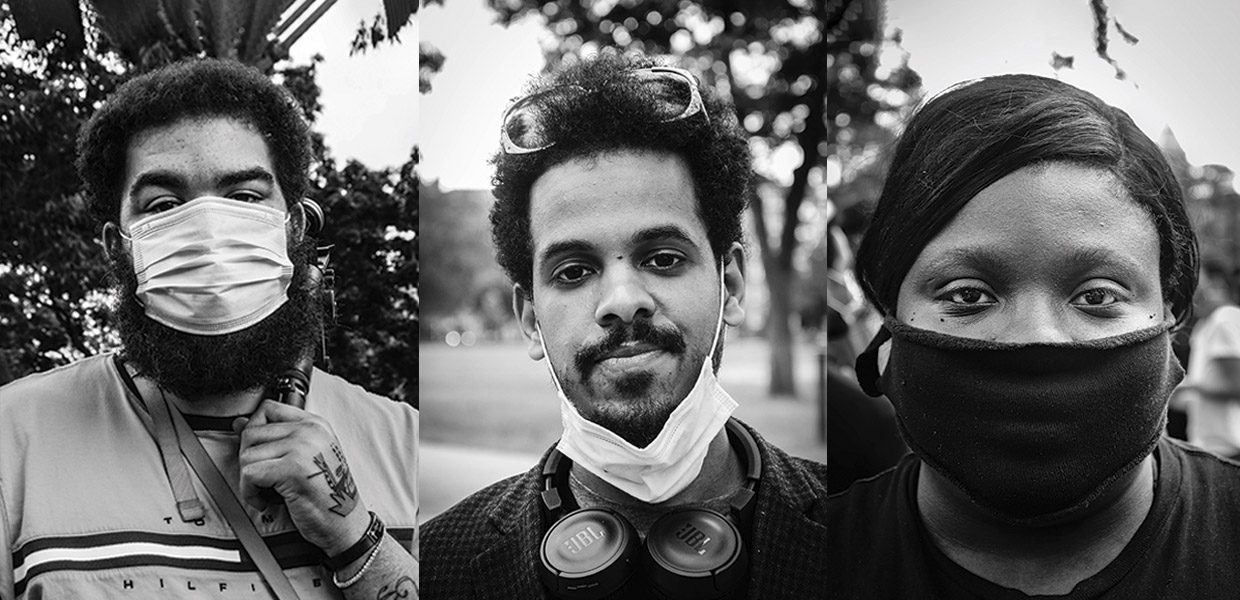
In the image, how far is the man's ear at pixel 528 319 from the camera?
3404mm

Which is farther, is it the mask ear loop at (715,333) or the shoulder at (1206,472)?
the mask ear loop at (715,333)

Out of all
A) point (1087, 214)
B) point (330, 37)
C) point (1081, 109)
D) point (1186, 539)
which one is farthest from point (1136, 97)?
point (330, 37)

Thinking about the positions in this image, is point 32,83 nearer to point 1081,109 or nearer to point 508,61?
point 508,61

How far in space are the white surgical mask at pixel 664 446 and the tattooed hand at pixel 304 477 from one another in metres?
0.64

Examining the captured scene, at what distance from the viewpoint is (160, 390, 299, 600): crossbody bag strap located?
325cm

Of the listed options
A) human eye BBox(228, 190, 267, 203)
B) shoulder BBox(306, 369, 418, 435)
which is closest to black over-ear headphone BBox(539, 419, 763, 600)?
shoulder BBox(306, 369, 418, 435)

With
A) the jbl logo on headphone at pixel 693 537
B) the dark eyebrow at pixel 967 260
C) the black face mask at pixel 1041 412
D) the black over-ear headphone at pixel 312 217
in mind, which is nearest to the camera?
the black face mask at pixel 1041 412

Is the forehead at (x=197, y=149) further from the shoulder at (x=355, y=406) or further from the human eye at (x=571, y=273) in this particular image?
the human eye at (x=571, y=273)

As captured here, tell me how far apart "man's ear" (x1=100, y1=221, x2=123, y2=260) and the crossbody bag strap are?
62cm

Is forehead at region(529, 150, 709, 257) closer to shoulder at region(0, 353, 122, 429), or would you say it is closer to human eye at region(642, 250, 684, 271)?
human eye at region(642, 250, 684, 271)

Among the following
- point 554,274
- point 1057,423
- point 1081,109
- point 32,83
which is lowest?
point 1057,423

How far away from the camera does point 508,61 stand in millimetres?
3496

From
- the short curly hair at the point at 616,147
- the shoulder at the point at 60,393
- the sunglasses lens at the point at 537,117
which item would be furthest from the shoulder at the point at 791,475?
the shoulder at the point at 60,393

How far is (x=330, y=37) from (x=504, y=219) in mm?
826
